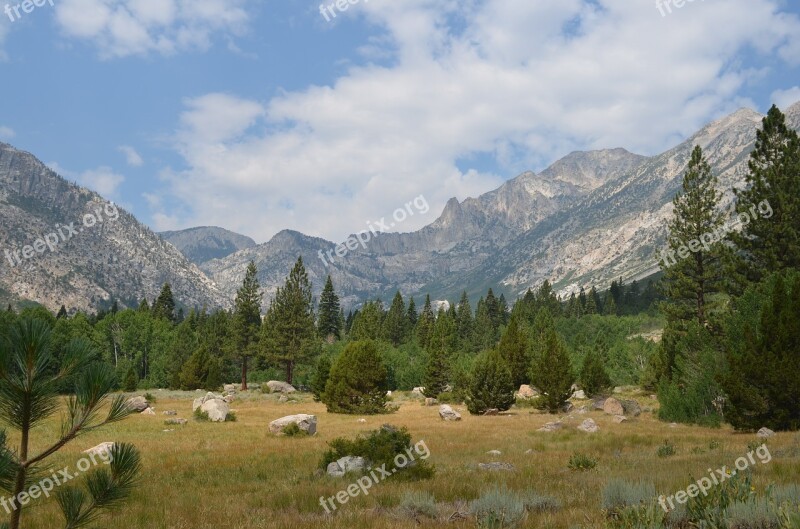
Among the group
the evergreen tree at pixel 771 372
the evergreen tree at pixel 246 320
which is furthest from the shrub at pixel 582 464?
the evergreen tree at pixel 246 320

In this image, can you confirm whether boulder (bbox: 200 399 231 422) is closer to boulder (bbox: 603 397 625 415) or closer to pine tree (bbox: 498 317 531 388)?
boulder (bbox: 603 397 625 415)

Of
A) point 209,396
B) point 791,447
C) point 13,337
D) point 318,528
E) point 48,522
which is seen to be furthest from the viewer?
point 209,396

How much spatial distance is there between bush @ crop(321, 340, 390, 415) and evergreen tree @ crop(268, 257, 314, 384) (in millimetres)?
24129

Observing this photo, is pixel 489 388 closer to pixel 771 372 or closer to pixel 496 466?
pixel 771 372

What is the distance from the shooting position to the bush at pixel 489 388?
125 ft

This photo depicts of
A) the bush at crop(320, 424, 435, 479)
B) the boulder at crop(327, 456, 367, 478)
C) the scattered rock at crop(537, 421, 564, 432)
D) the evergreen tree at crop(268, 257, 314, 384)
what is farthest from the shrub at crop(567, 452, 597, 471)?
the evergreen tree at crop(268, 257, 314, 384)

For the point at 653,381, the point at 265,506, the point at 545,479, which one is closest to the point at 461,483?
the point at 545,479

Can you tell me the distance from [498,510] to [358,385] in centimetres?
3161

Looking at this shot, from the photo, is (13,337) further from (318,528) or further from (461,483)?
(461,483)

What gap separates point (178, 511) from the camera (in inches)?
328

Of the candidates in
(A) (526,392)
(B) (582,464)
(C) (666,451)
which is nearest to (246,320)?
(A) (526,392)

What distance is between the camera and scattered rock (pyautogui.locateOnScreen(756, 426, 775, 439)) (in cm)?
1766

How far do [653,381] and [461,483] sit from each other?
→ 1690 inches

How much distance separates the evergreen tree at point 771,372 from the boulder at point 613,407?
41.7ft
